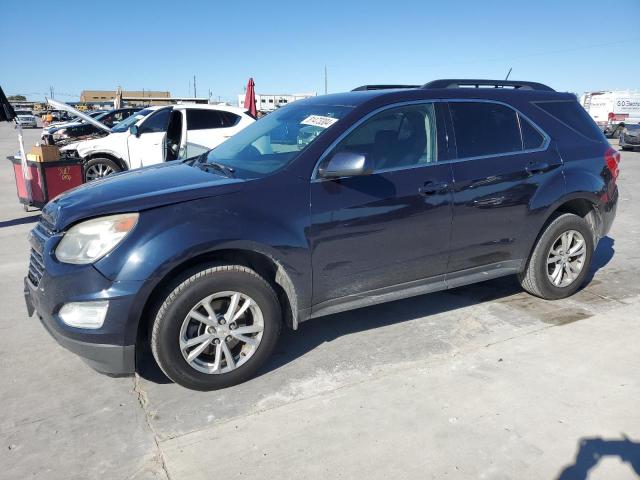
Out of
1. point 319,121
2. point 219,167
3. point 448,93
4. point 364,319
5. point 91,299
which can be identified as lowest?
point 364,319

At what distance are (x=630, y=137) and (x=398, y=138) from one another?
22183mm

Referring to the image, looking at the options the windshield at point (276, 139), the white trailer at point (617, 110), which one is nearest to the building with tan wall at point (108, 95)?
the white trailer at point (617, 110)

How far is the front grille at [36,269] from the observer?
2.92m

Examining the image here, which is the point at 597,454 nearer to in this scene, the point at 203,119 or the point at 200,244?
the point at 200,244

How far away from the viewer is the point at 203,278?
9.48ft

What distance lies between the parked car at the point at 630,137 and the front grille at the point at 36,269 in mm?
23888

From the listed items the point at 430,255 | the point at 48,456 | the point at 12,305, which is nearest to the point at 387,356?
the point at 430,255

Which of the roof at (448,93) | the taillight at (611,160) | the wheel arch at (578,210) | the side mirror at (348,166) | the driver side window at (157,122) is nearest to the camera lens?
the side mirror at (348,166)

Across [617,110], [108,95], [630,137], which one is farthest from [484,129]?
[108,95]

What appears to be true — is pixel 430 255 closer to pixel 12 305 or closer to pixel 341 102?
pixel 341 102

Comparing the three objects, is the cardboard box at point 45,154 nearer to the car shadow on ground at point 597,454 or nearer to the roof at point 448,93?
the roof at point 448,93

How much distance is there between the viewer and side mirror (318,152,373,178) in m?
3.07

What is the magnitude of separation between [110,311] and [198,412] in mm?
768

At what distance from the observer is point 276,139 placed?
12.3ft
